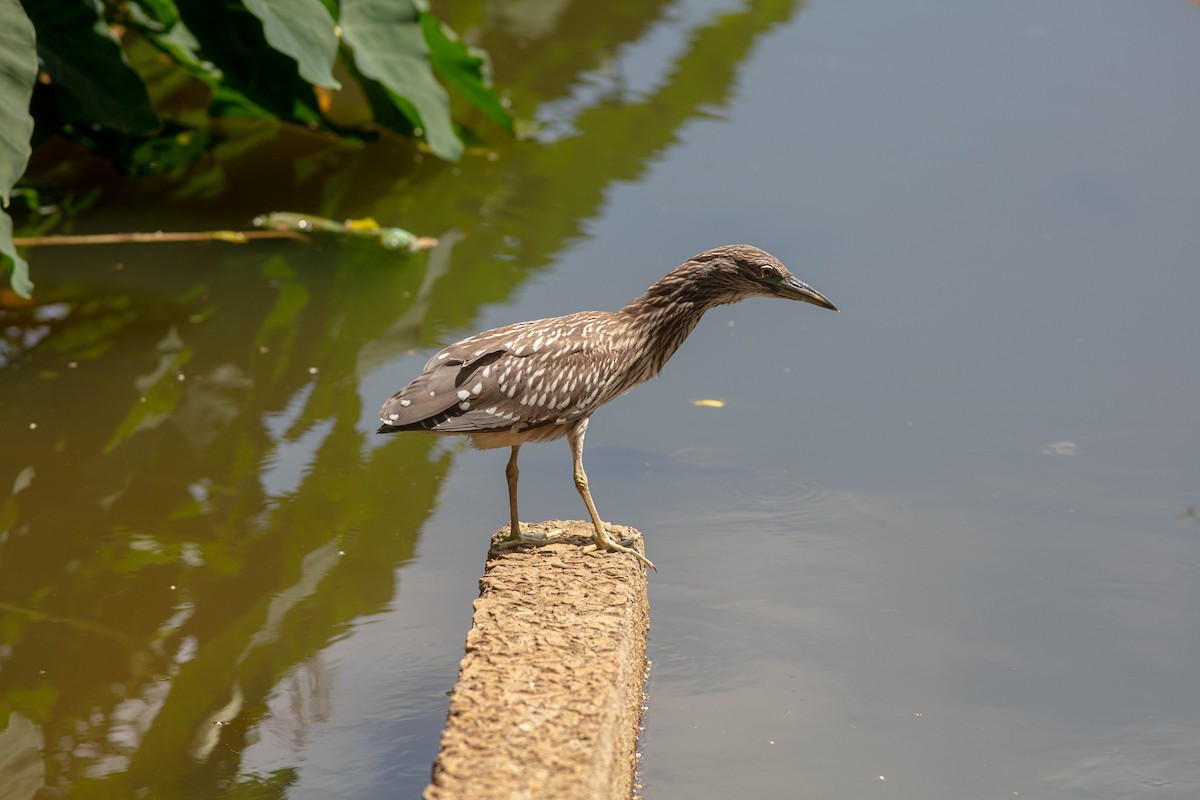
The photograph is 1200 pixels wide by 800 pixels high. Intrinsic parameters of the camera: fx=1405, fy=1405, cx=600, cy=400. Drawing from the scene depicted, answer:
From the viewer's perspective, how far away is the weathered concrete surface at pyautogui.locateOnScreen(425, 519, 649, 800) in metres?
3.33

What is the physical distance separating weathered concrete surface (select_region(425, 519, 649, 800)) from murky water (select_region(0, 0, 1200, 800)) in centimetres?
43

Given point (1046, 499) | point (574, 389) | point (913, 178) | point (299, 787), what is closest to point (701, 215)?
point (913, 178)

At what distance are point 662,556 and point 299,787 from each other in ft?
5.34

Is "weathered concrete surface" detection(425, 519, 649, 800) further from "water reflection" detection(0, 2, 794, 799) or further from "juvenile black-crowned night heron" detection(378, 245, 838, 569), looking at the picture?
"water reflection" detection(0, 2, 794, 799)

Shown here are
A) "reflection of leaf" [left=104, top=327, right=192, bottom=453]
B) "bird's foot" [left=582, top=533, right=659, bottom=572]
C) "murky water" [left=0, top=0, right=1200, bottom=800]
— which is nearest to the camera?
"murky water" [left=0, top=0, right=1200, bottom=800]

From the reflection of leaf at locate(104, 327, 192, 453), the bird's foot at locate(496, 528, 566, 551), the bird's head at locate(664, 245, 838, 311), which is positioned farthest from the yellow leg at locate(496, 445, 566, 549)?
the reflection of leaf at locate(104, 327, 192, 453)

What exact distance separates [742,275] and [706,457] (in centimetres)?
144

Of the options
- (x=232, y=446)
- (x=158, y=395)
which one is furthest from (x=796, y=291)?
(x=158, y=395)

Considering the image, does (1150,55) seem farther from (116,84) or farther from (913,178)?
(116,84)

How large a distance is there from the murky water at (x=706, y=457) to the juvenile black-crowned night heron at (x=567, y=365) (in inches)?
28.6

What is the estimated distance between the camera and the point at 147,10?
7414 mm

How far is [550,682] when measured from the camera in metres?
3.70

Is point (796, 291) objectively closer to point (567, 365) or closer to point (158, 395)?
point (567, 365)

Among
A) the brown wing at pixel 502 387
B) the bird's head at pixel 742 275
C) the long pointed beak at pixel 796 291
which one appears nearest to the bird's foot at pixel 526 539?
the brown wing at pixel 502 387
